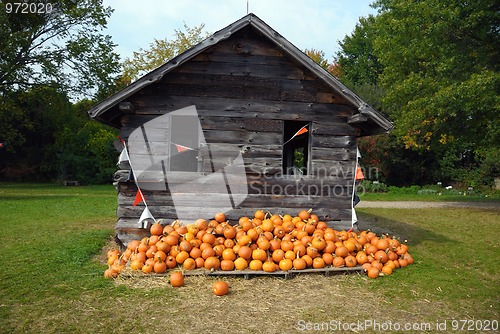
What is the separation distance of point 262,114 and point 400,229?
6.90m

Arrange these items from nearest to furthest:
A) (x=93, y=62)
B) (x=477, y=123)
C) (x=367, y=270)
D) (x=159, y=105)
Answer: (x=367, y=270) → (x=159, y=105) → (x=477, y=123) → (x=93, y=62)

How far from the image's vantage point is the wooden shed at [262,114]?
320 inches

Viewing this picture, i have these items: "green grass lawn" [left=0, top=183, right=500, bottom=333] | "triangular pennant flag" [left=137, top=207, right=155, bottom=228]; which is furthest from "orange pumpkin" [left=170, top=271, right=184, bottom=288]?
"triangular pennant flag" [left=137, top=207, right=155, bottom=228]

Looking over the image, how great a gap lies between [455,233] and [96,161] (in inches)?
1030

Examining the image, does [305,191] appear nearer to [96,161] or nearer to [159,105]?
[159,105]

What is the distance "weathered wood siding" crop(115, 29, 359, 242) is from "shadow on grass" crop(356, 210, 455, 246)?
3670 millimetres

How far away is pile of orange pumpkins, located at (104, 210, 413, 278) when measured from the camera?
22.9ft

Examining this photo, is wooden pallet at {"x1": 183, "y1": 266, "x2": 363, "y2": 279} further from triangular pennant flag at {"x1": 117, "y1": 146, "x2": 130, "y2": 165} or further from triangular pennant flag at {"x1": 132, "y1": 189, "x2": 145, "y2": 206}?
triangular pennant flag at {"x1": 117, "y1": 146, "x2": 130, "y2": 165}

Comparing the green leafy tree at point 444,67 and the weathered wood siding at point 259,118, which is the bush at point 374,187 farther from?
the weathered wood siding at point 259,118

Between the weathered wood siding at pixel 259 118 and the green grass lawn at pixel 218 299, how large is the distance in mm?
1752

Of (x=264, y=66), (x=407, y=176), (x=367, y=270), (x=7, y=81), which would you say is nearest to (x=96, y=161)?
(x=7, y=81)

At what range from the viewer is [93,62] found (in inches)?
1043

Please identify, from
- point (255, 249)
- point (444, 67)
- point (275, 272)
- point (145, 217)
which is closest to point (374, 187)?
point (444, 67)

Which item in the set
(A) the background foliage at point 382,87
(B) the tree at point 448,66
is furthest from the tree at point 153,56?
(B) the tree at point 448,66
